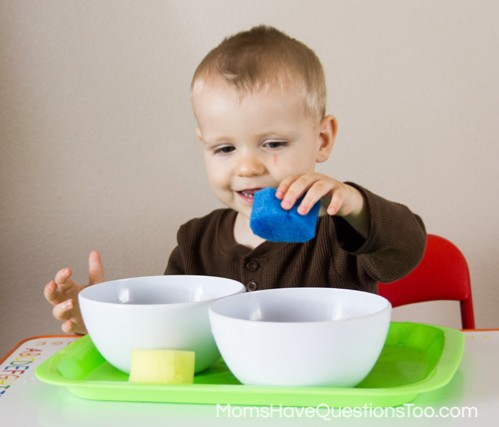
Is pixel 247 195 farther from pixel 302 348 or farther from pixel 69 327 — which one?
pixel 302 348

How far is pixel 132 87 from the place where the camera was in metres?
1.32

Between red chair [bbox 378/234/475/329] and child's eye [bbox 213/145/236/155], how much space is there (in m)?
0.39

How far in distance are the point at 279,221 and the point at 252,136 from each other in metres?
0.24

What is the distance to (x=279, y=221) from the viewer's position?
0.53 metres

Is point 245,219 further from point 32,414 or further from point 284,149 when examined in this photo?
point 32,414

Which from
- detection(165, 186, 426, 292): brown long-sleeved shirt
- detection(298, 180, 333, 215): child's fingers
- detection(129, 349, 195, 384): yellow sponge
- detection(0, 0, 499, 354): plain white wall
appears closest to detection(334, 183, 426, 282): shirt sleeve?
detection(165, 186, 426, 292): brown long-sleeved shirt

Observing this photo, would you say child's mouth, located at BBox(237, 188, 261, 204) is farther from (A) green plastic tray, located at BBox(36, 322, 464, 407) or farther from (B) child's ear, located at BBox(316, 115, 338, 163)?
(A) green plastic tray, located at BBox(36, 322, 464, 407)

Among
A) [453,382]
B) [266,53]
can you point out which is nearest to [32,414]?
[453,382]

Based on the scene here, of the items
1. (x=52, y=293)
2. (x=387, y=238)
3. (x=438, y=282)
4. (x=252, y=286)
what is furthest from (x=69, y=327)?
(x=438, y=282)

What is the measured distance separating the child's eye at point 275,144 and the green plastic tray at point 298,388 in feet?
0.78

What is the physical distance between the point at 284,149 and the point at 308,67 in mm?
111

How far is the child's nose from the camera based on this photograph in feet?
2.47

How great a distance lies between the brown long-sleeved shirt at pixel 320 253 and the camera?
0.68 m

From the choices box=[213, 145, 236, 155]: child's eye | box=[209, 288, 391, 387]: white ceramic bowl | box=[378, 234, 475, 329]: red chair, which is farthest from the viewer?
box=[378, 234, 475, 329]: red chair
